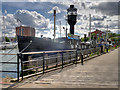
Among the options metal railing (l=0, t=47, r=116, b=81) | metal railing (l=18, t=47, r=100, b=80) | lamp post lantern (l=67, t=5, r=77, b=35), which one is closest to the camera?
metal railing (l=0, t=47, r=116, b=81)

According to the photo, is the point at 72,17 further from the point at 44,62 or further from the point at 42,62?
the point at 42,62

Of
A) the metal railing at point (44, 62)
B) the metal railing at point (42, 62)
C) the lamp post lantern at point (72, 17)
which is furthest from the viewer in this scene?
the lamp post lantern at point (72, 17)

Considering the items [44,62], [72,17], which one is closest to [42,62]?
[44,62]

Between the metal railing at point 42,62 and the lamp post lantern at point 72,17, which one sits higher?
the lamp post lantern at point 72,17

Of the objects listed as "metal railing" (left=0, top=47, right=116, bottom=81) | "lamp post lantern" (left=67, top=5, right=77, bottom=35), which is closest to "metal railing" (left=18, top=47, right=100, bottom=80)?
"metal railing" (left=0, top=47, right=116, bottom=81)

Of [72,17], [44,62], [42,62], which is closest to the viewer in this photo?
[42,62]

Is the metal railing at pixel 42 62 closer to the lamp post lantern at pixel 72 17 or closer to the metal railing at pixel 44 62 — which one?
the metal railing at pixel 44 62

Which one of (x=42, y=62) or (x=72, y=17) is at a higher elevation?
(x=72, y=17)

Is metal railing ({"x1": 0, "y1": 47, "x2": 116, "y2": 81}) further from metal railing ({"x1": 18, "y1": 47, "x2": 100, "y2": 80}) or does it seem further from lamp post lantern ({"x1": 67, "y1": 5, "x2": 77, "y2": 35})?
lamp post lantern ({"x1": 67, "y1": 5, "x2": 77, "y2": 35})

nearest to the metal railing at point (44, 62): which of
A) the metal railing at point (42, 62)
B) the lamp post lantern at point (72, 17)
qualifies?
the metal railing at point (42, 62)

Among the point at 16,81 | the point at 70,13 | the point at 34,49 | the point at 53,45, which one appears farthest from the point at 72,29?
the point at 16,81

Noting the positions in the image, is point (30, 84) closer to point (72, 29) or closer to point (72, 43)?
point (72, 43)

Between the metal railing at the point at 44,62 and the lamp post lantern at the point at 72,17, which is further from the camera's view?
the lamp post lantern at the point at 72,17

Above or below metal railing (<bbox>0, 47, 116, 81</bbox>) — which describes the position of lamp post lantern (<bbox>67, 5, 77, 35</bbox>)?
above
